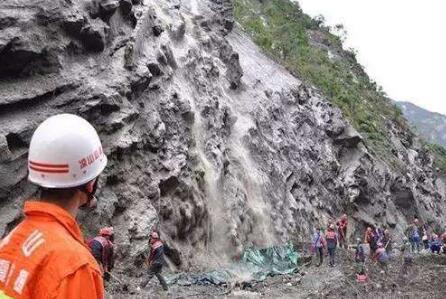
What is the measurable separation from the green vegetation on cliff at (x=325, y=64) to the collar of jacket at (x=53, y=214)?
3314 cm

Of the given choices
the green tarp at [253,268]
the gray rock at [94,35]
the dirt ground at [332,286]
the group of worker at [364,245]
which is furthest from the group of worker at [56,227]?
the group of worker at [364,245]

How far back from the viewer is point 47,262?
2146mm

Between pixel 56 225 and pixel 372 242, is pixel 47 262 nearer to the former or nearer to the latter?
pixel 56 225

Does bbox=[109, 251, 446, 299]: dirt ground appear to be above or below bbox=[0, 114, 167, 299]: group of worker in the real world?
below

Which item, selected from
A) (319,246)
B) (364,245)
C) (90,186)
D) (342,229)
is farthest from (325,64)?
(90,186)

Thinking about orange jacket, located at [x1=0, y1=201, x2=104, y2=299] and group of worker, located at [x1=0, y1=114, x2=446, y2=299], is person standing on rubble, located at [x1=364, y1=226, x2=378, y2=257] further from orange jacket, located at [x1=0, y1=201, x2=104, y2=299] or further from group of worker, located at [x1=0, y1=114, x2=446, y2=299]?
orange jacket, located at [x1=0, y1=201, x2=104, y2=299]

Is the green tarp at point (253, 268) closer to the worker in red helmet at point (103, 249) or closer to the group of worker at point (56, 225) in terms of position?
the worker in red helmet at point (103, 249)

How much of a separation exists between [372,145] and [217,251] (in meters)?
23.3

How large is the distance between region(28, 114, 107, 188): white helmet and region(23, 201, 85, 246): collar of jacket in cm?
9

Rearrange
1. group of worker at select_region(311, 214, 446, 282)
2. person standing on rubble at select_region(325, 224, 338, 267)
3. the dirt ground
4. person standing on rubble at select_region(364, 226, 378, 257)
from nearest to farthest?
1. the dirt ground
2. person standing on rubble at select_region(325, 224, 338, 267)
3. group of worker at select_region(311, 214, 446, 282)
4. person standing on rubble at select_region(364, 226, 378, 257)

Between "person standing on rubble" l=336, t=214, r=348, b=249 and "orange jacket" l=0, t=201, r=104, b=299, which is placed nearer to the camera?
"orange jacket" l=0, t=201, r=104, b=299

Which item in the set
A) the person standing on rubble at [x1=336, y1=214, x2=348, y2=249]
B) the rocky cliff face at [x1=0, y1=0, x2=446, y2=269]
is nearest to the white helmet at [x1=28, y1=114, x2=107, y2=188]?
the rocky cliff face at [x1=0, y1=0, x2=446, y2=269]

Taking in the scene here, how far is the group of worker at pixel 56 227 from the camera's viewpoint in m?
2.13

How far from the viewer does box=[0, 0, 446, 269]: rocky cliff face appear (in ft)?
42.1
